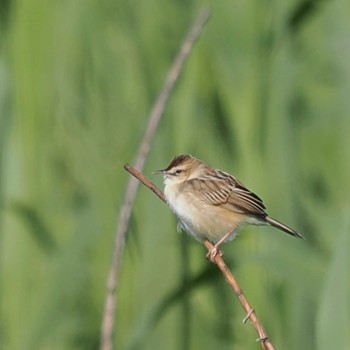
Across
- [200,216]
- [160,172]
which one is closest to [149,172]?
[160,172]

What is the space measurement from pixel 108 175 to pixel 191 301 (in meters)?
0.39

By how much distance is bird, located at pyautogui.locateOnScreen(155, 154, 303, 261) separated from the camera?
285 centimetres

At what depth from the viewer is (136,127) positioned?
3.43 m

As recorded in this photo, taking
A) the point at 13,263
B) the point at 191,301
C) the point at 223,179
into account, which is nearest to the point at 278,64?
the point at 223,179

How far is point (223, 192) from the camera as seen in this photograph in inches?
117

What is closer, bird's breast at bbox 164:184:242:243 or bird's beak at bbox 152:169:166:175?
bird's breast at bbox 164:184:242:243

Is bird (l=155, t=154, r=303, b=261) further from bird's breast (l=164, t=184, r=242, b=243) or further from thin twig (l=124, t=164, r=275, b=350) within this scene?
thin twig (l=124, t=164, r=275, b=350)

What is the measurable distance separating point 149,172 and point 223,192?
0.22 m

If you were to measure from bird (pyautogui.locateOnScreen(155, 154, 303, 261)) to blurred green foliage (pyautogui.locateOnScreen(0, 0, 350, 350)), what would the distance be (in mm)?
134

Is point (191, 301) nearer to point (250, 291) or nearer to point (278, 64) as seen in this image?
point (250, 291)

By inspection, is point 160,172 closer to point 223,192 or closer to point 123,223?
point 223,192

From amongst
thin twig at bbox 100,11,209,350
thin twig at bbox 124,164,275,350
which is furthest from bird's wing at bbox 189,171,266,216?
thin twig at bbox 124,164,275,350

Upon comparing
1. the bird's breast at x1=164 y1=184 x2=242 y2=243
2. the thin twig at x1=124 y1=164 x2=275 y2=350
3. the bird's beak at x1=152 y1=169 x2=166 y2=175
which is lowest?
the thin twig at x1=124 y1=164 x2=275 y2=350

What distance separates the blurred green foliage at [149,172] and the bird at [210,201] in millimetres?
134
